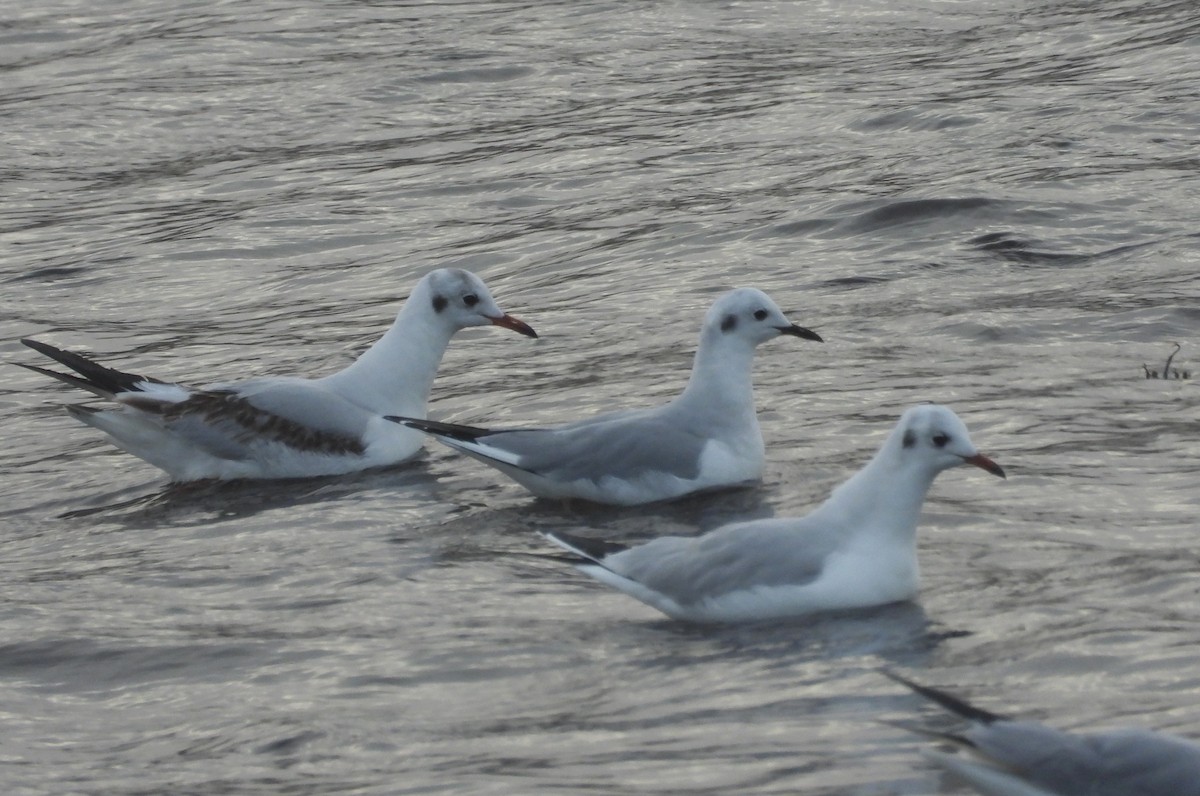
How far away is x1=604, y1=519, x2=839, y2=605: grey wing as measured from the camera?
25.7ft

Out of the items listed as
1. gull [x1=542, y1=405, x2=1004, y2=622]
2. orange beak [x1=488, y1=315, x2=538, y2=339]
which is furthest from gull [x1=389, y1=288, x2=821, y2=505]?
gull [x1=542, y1=405, x2=1004, y2=622]

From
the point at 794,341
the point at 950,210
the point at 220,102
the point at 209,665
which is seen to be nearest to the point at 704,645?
the point at 209,665

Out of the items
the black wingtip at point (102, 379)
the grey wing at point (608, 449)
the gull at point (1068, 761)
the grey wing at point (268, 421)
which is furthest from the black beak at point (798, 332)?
the gull at point (1068, 761)

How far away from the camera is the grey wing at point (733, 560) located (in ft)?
25.7

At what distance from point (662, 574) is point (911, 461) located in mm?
1062

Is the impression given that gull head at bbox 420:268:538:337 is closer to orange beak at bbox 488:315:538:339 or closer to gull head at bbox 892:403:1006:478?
orange beak at bbox 488:315:538:339

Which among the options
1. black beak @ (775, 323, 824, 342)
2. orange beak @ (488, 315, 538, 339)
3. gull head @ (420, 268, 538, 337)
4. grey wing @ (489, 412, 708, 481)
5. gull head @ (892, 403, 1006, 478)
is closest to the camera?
gull head @ (892, 403, 1006, 478)

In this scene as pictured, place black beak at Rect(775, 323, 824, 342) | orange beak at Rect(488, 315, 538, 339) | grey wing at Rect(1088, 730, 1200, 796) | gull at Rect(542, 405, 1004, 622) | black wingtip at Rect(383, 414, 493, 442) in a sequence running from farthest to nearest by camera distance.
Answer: orange beak at Rect(488, 315, 538, 339) → black beak at Rect(775, 323, 824, 342) → black wingtip at Rect(383, 414, 493, 442) → gull at Rect(542, 405, 1004, 622) → grey wing at Rect(1088, 730, 1200, 796)

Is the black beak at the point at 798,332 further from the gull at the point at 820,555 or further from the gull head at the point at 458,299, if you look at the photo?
the gull at the point at 820,555

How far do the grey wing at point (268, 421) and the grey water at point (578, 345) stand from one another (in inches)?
8.8

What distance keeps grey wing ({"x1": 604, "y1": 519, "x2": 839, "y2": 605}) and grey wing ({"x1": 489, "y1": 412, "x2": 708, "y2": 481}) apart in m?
1.44

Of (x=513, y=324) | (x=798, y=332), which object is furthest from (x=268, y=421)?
(x=798, y=332)

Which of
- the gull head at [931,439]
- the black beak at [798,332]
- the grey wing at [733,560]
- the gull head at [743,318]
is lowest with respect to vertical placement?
the grey wing at [733,560]

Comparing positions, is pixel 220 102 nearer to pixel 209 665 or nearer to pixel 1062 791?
pixel 209 665
